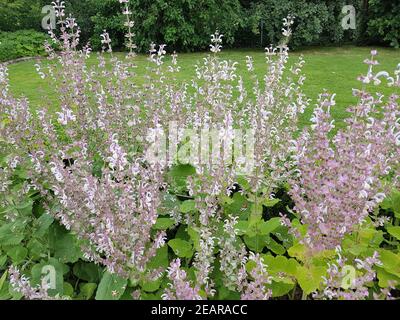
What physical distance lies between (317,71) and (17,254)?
11.4m

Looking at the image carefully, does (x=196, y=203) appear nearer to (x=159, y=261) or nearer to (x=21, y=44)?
(x=159, y=261)

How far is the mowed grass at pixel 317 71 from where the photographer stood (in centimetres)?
1016

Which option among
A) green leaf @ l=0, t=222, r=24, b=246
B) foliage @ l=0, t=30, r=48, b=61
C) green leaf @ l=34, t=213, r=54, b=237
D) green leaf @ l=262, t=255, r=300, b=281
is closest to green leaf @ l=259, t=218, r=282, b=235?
green leaf @ l=262, t=255, r=300, b=281

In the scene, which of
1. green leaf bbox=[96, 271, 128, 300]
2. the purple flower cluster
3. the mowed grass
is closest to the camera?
the purple flower cluster

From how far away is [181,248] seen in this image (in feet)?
10.2

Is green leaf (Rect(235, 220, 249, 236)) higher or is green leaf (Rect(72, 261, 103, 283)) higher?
green leaf (Rect(235, 220, 249, 236))

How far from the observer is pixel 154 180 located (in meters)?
2.99

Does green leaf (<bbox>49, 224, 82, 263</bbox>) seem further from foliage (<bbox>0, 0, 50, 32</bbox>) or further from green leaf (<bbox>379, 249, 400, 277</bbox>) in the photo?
foliage (<bbox>0, 0, 50, 32</bbox>)

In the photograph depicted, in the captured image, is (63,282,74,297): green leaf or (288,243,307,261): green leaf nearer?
(288,243,307,261): green leaf

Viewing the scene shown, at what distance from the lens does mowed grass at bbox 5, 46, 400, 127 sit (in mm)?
10156

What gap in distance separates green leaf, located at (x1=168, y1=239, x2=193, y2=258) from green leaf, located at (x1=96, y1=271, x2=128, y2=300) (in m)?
0.48

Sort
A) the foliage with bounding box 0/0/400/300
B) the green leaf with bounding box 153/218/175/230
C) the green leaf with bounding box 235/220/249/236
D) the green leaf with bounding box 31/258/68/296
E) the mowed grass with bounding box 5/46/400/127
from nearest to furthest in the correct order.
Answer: the foliage with bounding box 0/0/400/300 < the green leaf with bounding box 31/258/68/296 < the green leaf with bounding box 235/220/249/236 < the green leaf with bounding box 153/218/175/230 < the mowed grass with bounding box 5/46/400/127

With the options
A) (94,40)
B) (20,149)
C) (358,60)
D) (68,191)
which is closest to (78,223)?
(68,191)
